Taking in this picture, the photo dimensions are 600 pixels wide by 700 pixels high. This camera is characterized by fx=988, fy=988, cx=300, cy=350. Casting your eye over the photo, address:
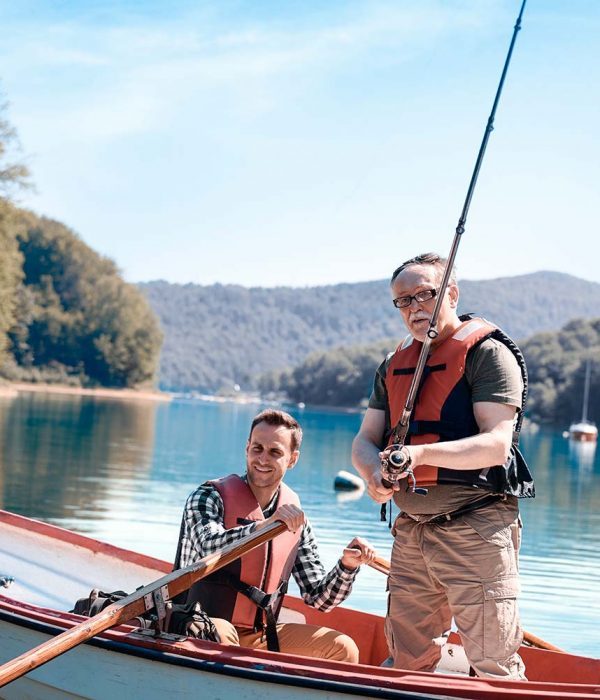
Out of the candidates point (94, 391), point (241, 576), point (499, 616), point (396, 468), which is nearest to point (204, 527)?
point (241, 576)

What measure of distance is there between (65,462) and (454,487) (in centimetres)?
1913

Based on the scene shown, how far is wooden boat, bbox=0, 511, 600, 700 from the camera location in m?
3.88

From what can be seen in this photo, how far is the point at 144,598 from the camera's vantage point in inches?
168

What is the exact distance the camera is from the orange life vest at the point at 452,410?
3.74 m

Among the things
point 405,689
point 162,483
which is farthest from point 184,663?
point 162,483

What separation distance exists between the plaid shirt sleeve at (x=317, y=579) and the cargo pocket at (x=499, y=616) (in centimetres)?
99

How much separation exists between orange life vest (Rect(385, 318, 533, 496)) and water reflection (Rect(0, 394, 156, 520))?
11238 millimetres

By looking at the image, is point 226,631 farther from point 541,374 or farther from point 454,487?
point 541,374

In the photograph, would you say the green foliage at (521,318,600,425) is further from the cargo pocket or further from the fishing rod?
the cargo pocket

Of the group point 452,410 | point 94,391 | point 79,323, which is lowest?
point 94,391

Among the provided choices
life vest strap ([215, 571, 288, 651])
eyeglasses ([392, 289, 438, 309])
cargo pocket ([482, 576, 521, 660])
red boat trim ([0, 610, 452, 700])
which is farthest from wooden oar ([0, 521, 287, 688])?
eyeglasses ([392, 289, 438, 309])

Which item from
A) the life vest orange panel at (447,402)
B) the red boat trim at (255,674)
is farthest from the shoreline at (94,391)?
the life vest orange panel at (447,402)

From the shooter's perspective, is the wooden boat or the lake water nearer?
the wooden boat

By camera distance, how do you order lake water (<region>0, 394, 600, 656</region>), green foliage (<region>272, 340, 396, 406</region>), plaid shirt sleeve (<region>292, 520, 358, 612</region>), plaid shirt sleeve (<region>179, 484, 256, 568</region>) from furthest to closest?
green foliage (<region>272, 340, 396, 406</region>)
lake water (<region>0, 394, 600, 656</region>)
plaid shirt sleeve (<region>292, 520, 358, 612</region>)
plaid shirt sleeve (<region>179, 484, 256, 568</region>)
